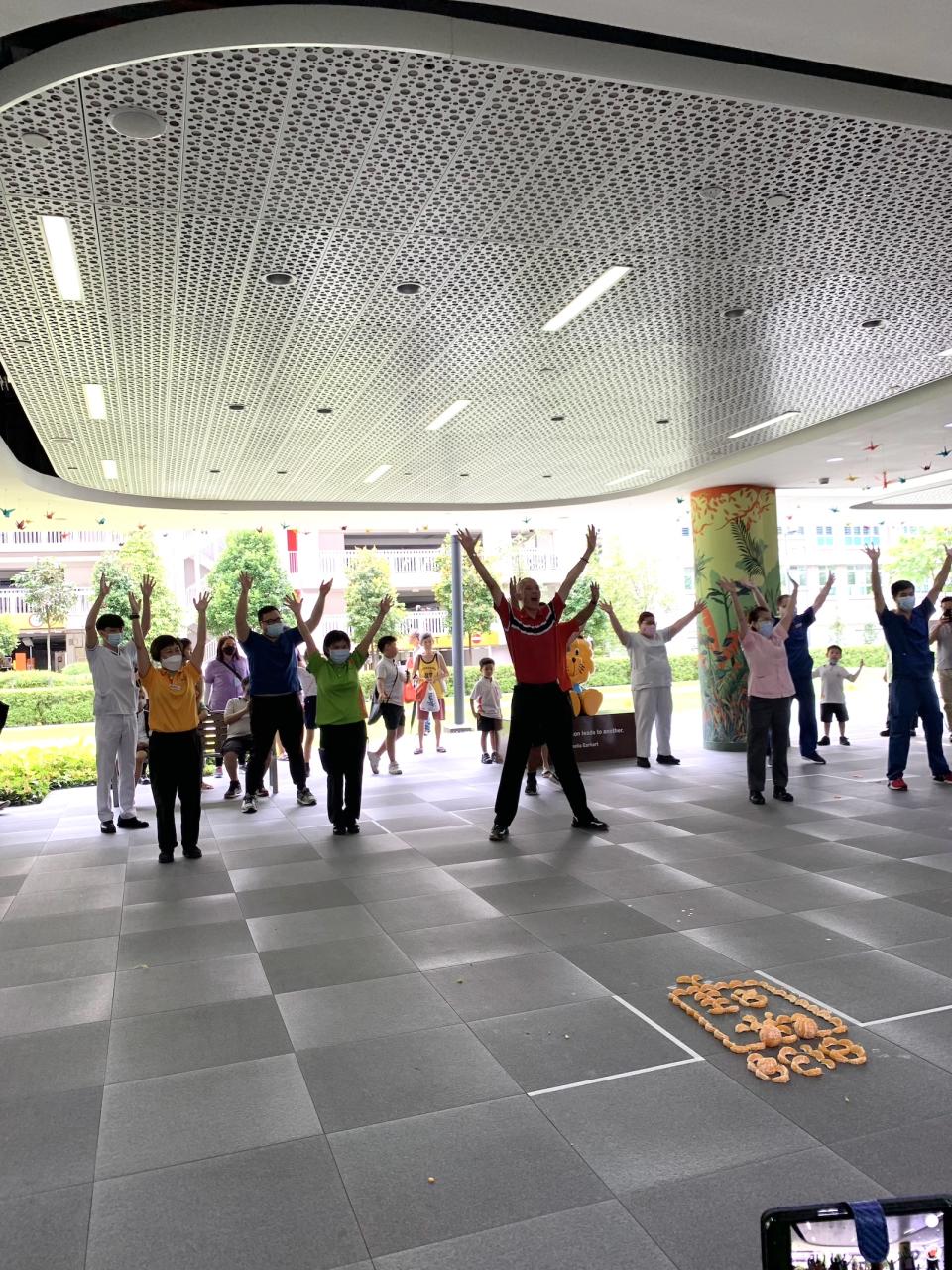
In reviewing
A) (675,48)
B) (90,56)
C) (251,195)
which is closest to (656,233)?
(675,48)

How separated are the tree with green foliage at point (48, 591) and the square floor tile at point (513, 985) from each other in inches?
1334

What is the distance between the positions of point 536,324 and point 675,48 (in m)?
2.72

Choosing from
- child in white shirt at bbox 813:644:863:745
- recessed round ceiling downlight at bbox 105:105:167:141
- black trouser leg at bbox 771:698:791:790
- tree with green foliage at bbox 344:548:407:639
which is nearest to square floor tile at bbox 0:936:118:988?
recessed round ceiling downlight at bbox 105:105:167:141

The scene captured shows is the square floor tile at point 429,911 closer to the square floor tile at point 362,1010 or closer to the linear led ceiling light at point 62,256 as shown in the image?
the square floor tile at point 362,1010

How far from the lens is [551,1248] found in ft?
7.86

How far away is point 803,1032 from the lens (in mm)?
3551

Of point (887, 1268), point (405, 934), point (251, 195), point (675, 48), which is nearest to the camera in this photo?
point (887, 1268)

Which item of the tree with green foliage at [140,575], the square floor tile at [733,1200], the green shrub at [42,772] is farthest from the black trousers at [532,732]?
the tree with green foliage at [140,575]

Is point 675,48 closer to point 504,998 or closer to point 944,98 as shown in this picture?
point 944,98

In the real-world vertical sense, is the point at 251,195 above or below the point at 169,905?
above

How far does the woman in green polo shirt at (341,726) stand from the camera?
308 inches

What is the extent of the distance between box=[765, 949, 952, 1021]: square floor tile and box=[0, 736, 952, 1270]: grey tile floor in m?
0.01

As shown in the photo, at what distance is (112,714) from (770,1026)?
652 centimetres

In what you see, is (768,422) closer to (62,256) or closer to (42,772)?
(62,256)
